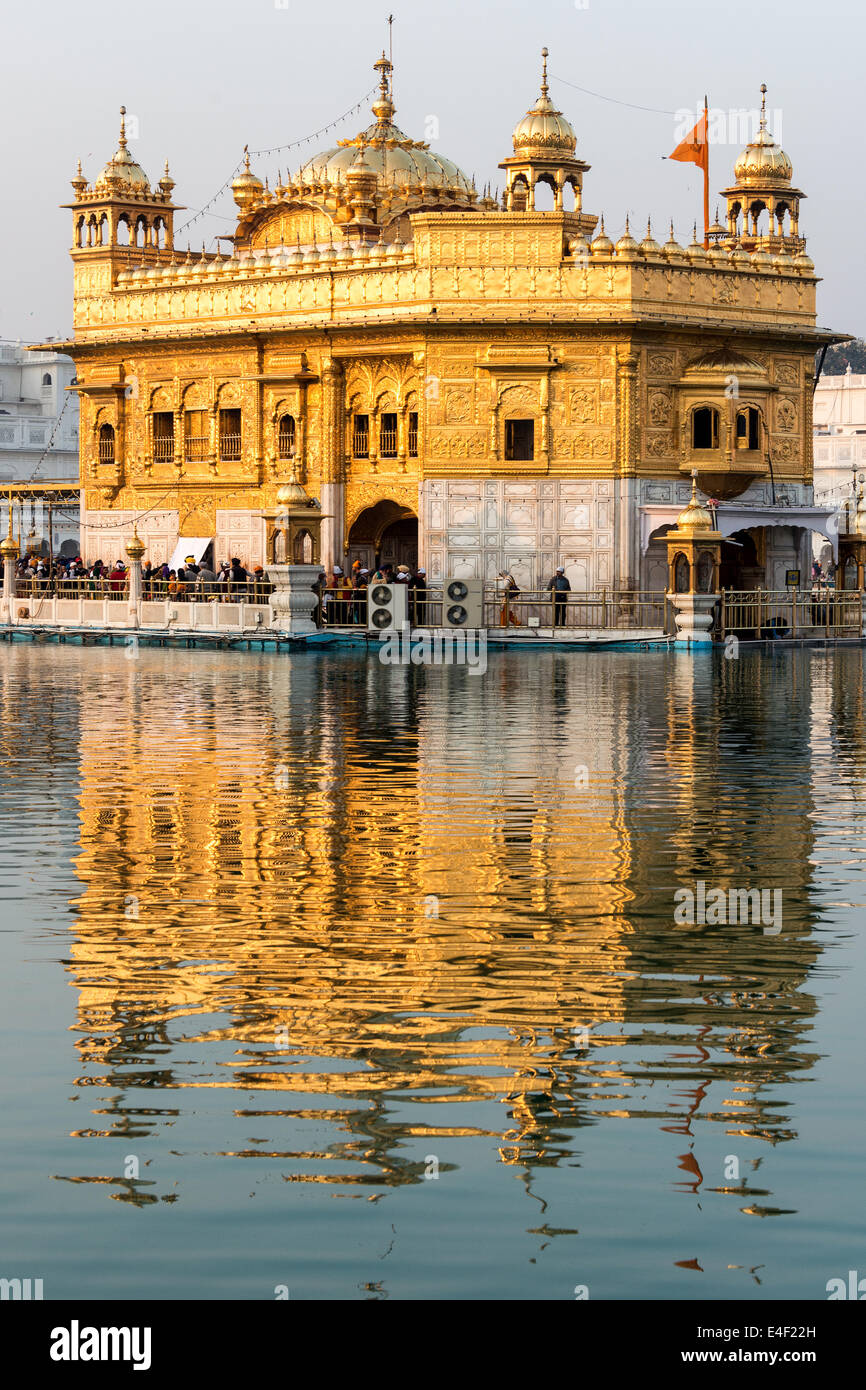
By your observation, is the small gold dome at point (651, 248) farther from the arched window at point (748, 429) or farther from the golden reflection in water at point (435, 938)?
the golden reflection in water at point (435, 938)

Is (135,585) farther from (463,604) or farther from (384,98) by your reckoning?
(384,98)

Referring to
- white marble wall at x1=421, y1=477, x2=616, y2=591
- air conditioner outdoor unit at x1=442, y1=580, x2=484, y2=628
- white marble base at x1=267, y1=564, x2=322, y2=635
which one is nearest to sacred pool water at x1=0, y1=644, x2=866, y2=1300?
white marble base at x1=267, y1=564, x2=322, y2=635

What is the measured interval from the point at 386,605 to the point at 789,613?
8.63 metres

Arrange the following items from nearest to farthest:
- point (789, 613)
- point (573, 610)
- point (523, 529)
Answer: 1. point (573, 610)
2. point (523, 529)
3. point (789, 613)

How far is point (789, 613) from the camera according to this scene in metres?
42.9

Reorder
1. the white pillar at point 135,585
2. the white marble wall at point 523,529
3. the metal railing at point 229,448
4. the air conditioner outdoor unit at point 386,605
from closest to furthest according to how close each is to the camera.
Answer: the air conditioner outdoor unit at point 386,605 < the white pillar at point 135,585 < the white marble wall at point 523,529 < the metal railing at point 229,448

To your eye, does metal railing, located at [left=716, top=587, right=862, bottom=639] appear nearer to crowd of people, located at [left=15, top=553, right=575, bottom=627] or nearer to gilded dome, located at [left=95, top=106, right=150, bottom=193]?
crowd of people, located at [left=15, top=553, right=575, bottom=627]

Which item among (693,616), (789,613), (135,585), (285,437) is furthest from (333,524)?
(693,616)

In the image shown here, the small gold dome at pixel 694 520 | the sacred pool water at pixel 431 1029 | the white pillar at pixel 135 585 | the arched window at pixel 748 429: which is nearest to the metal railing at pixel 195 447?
the white pillar at pixel 135 585

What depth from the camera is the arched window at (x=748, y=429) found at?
43969 mm

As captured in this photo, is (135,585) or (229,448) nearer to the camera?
(135,585)

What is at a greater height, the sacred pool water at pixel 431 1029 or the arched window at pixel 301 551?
the arched window at pixel 301 551

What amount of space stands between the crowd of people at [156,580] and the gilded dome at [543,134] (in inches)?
415

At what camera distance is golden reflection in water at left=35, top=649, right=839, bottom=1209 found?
7.33 meters
